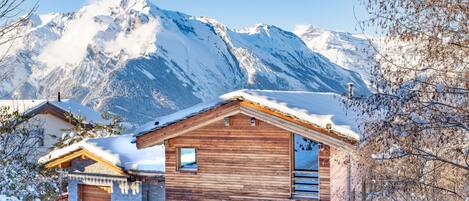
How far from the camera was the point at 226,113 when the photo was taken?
12.9 meters

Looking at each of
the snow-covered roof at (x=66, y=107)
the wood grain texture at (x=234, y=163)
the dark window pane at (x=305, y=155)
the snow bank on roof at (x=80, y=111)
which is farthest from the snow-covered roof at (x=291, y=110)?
the snow bank on roof at (x=80, y=111)

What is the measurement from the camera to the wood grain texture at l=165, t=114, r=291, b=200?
12.7 m

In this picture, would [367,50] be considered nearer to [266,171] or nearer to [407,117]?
[407,117]

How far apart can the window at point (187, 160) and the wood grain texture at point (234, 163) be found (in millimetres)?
188

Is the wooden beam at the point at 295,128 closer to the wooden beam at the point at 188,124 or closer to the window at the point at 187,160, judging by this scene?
the wooden beam at the point at 188,124

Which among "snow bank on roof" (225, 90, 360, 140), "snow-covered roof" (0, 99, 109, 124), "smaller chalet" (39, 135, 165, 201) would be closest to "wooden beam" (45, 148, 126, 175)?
"smaller chalet" (39, 135, 165, 201)

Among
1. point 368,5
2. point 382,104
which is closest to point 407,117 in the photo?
point 382,104

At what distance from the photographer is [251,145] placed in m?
12.9

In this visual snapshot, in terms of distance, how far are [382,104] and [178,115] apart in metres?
7.20

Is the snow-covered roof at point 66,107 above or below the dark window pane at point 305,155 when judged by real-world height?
above

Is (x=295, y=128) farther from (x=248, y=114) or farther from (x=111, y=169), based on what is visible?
(x=111, y=169)

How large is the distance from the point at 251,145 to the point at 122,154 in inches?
185

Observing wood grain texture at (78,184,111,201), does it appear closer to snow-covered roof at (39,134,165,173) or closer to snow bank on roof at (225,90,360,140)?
snow-covered roof at (39,134,165,173)

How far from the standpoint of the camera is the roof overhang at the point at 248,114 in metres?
11.7
